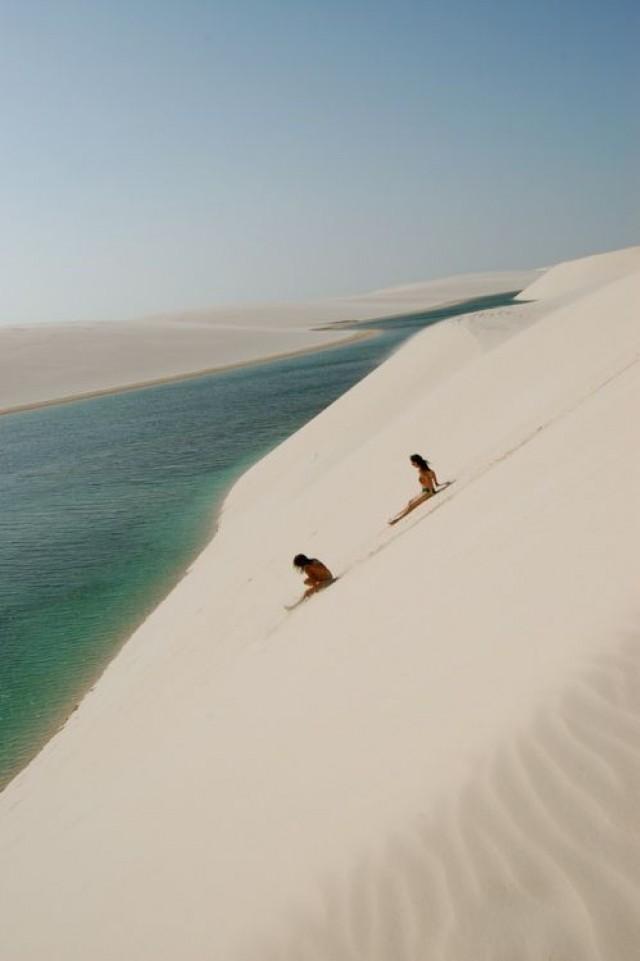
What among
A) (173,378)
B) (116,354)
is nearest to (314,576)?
(173,378)

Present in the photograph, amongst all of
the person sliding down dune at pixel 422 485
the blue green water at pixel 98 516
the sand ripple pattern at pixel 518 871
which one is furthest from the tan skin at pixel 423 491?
the sand ripple pattern at pixel 518 871

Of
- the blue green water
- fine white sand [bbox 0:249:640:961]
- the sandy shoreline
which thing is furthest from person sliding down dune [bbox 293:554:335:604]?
the sandy shoreline

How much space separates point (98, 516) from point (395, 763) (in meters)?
14.5

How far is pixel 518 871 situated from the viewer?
2158 millimetres

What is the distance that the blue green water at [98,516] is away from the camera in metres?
9.12

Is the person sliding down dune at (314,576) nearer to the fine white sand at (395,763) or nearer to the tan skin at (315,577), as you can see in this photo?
the tan skin at (315,577)

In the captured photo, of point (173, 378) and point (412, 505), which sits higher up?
point (173, 378)

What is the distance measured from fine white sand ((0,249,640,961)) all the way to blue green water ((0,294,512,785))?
1324 mm

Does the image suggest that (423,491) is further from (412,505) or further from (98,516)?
(98,516)

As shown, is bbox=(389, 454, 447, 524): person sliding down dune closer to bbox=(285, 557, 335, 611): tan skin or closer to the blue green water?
bbox=(285, 557, 335, 611): tan skin

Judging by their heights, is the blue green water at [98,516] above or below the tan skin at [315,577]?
above

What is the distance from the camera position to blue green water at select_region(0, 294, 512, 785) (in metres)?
9.12

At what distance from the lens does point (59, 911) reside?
3.41m

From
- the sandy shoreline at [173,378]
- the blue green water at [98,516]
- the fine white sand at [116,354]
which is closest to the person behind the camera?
the blue green water at [98,516]
